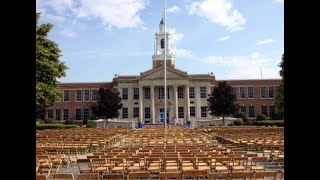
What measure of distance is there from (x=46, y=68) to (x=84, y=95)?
43113mm

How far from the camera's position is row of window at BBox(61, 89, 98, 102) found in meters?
78.4

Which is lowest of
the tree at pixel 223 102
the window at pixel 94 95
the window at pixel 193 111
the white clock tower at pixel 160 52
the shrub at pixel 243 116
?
the shrub at pixel 243 116

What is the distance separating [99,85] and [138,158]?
68.4 meters

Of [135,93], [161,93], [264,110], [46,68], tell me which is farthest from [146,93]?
[46,68]

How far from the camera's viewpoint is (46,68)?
35906mm

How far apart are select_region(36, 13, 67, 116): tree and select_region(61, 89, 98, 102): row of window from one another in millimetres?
39906

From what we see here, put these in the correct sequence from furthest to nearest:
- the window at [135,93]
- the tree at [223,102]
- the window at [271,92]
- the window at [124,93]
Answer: the window at [135,93] < the window at [124,93] < the window at [271,92] < the tree at [223,102]

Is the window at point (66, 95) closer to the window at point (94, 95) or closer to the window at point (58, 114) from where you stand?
the window at point (58, 114)

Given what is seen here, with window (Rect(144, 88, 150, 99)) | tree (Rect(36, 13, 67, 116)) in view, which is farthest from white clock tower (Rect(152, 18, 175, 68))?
tree (Rect(36, 13, 67, 116))

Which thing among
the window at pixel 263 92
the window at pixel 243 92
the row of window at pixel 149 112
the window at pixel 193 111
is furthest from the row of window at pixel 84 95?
the window at pixel 263 92

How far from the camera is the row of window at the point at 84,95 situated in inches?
3086

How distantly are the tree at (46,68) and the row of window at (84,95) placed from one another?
39906 mm
